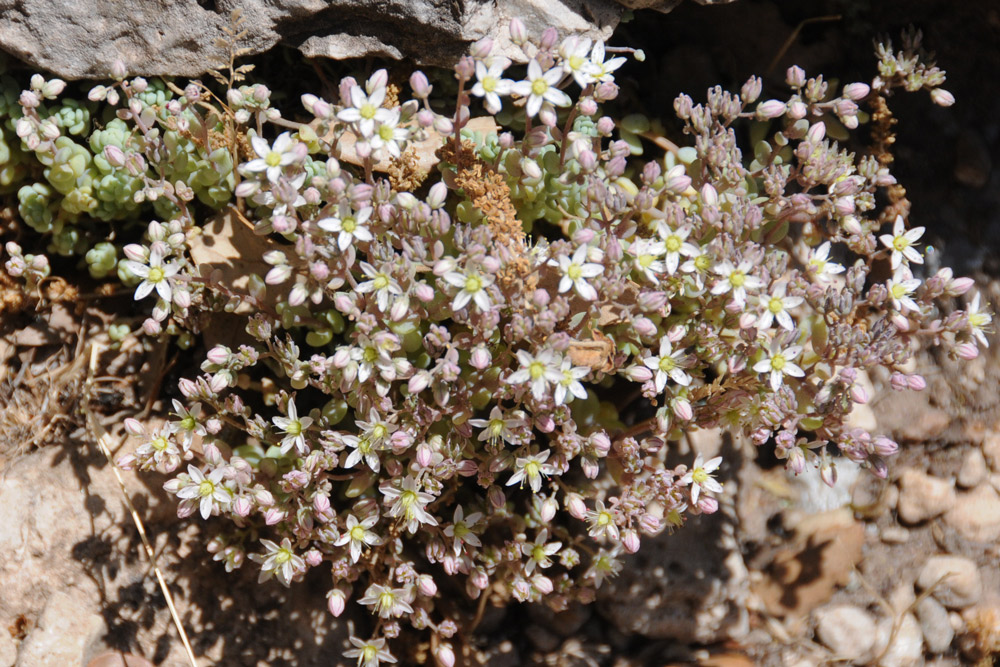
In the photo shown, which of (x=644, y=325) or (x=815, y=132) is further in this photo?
(x=815, y=132)

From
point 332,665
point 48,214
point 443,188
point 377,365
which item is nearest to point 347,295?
point 377,365

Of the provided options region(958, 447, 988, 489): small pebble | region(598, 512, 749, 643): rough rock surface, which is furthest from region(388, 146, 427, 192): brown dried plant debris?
region(958, 447, 988, 489): small pebble

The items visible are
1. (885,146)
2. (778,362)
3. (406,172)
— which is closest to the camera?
(778,362)

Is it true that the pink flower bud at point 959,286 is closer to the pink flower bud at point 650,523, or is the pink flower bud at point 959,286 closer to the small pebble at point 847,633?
the pink flower bud at point 650,523

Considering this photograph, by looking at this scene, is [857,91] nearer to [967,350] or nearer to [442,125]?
[967,350]

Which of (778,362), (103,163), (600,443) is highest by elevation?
(103,163)

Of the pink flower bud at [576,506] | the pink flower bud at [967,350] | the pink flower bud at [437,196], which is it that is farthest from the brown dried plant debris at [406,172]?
the pink flower bud at [967,350]

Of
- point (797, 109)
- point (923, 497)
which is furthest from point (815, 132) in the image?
point (923, 497)
